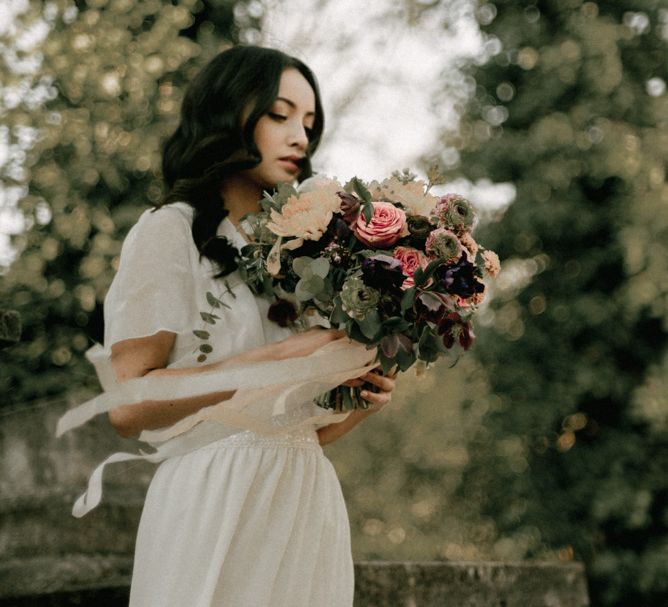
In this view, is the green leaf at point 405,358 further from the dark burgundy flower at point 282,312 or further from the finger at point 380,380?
the dark burgundy flower at point 282,312

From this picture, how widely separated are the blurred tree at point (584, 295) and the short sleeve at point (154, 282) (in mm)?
5020

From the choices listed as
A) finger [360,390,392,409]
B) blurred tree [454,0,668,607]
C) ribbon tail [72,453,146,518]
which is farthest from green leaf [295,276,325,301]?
blurred tree [454,0,668,607]

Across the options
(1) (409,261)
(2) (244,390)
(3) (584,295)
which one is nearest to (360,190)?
(1) (409,261)

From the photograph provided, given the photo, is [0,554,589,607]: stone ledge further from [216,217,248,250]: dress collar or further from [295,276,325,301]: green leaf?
[295,276,325,301]: green leaf

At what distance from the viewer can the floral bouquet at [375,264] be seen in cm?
198

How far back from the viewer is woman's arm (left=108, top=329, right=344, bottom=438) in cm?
205

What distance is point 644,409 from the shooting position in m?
6.40

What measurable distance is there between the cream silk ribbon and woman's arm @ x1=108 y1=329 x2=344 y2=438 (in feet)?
0.13

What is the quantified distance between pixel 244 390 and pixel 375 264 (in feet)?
1.35

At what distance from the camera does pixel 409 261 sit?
6.64ft

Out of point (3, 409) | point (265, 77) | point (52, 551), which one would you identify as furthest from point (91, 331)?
point (265, 77)

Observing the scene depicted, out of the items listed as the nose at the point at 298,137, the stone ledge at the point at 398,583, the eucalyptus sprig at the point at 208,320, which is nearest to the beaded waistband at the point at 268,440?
the eucalyptus sprig at the point at 208,320

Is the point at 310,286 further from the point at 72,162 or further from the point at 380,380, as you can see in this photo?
the point at 72,162

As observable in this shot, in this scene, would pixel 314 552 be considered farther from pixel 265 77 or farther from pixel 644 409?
pixel 644 409
